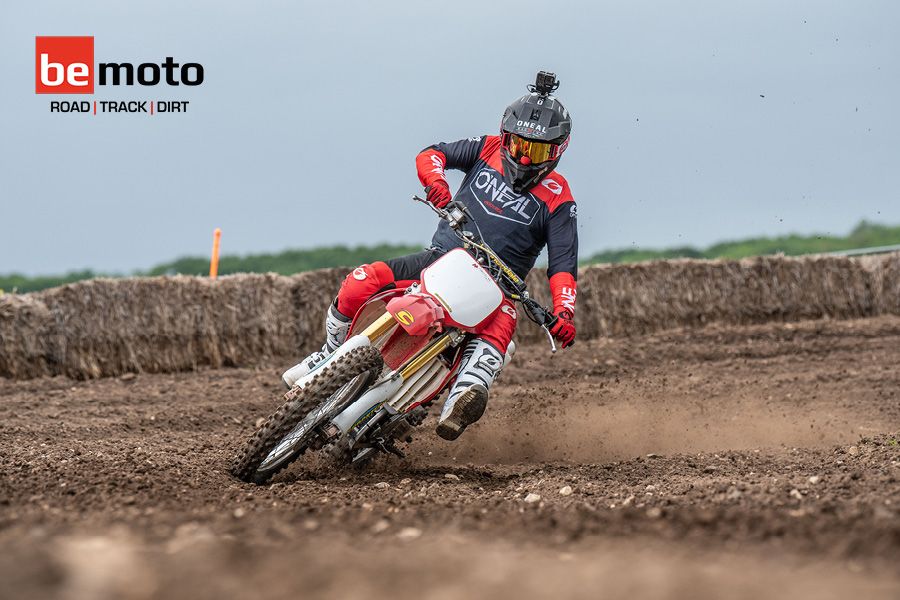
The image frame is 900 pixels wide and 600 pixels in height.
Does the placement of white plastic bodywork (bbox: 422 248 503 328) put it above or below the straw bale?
above

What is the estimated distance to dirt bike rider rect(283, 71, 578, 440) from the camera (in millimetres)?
6996

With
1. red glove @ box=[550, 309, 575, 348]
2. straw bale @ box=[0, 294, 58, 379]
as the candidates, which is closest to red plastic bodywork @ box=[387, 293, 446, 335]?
red glove @ box=[550, 309, 575, 348]

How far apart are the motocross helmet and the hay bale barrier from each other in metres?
8.28

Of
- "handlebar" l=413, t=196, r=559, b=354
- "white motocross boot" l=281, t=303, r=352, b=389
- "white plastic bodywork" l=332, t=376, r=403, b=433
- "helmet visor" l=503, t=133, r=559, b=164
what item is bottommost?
"white plastic bodywork" l=332, t=376, r=403, b=433

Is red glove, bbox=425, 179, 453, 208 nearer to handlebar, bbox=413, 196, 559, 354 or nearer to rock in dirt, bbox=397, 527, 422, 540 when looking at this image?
handlebar, bbox=413, 196, 559, 354

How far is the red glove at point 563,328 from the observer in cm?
690

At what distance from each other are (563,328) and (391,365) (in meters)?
1.18

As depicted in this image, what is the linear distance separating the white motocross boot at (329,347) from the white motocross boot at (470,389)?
85cm

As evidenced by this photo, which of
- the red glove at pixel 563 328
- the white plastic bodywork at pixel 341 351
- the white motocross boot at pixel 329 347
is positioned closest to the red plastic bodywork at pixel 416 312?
the white plastic bodywork at pixel 341 351

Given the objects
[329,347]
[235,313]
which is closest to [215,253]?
[235,313]

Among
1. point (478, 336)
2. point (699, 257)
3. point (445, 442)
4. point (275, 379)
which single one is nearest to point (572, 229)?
point (478, 336)

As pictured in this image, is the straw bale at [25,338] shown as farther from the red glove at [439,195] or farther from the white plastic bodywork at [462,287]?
the white plastic bodywork at [462,287]

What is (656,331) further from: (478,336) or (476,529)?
(476,529)

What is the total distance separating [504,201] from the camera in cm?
751
